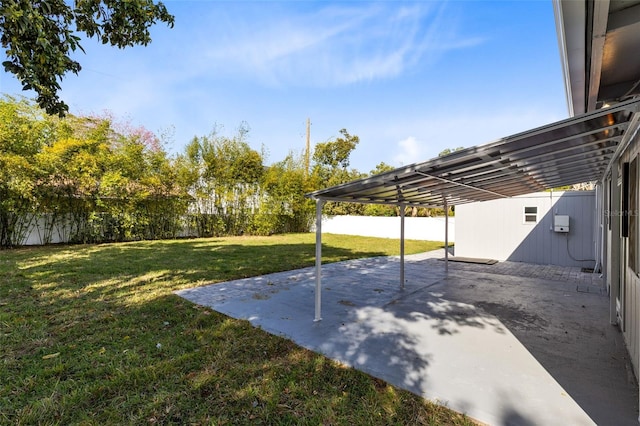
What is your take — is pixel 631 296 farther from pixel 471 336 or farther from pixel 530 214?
pixel 530 214

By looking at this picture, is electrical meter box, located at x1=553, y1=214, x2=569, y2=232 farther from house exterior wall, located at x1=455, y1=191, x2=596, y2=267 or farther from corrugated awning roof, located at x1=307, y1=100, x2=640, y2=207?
corrugated awning roof, located at x1=307, y1=100, x2=640, y2=207

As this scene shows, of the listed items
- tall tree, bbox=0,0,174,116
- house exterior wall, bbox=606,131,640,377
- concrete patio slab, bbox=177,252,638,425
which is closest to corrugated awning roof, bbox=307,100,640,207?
house exterior wall, bbox=606,131,640,377

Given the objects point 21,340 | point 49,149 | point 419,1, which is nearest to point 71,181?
point 49,149

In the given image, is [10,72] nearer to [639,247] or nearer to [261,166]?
[639,247]

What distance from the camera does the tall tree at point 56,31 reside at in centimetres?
256

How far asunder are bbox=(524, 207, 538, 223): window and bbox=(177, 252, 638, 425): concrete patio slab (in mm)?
2852

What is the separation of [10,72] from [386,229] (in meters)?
15.9

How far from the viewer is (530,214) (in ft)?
29.5

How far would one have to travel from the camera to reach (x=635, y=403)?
83.3 inches

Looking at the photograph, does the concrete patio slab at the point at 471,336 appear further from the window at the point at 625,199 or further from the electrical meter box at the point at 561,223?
the electrical meter box at the point at 561,223

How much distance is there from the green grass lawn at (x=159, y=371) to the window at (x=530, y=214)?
8.67 meters

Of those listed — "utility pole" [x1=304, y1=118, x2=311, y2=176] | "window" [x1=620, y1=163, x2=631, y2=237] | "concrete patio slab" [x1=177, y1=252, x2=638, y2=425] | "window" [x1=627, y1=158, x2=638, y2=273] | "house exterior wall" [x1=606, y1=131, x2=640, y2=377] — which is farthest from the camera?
"utility pole" [x1=304, y1=118, x2=311, y2=176]

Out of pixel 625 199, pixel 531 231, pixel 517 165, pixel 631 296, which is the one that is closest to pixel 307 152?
pixel 531 231

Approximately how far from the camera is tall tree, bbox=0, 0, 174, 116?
2557mm
